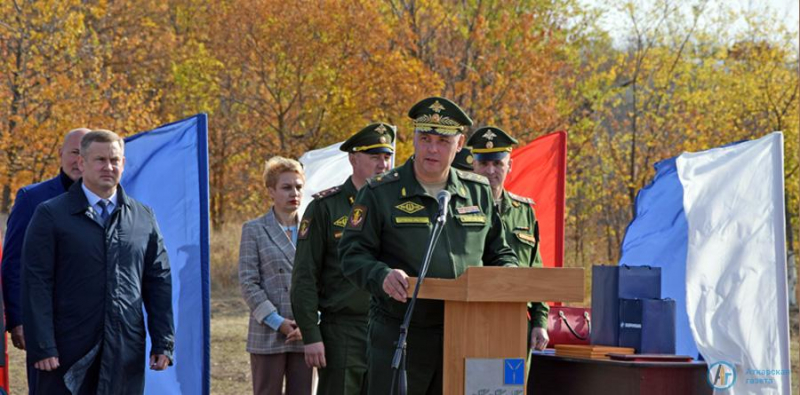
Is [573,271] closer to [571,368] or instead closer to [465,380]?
[465,380]

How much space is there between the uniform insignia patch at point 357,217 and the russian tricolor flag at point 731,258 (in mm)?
3003

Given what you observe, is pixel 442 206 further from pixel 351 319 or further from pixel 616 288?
pixel 616 288

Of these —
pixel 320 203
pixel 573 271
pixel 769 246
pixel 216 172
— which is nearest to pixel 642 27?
pixel 216 172

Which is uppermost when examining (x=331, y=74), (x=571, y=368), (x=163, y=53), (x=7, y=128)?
(x=163, y=53)

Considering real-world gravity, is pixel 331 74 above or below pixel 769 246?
above

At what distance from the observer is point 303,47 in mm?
24562

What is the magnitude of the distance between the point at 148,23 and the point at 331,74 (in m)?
8.73

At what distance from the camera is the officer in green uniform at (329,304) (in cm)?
588

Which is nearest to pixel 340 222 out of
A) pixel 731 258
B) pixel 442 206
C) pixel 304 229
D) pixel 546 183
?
pixel 304 229

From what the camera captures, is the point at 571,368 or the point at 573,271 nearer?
the point at 573,271

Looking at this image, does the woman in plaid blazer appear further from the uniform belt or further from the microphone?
the microphone
